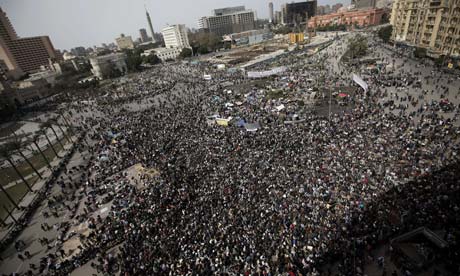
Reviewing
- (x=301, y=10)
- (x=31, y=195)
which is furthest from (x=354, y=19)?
(x=31, y=195)

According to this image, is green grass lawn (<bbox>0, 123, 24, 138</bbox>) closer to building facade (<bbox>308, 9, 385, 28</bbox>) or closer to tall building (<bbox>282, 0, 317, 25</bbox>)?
building facade (<bbox>308, 9, 385, 28</bbox>)

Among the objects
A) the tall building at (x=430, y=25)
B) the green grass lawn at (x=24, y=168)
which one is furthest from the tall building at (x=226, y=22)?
the green grass lawn at (x=24, y=168)

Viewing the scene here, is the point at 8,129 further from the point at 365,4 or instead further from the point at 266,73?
the point at 365,4

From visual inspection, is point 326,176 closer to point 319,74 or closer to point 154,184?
point 154,184

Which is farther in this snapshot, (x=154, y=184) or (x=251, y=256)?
(x=154, y=184)

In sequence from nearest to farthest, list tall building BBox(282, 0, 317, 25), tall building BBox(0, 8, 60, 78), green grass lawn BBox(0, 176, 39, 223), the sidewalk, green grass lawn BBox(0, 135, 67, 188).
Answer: the sidewalk, green grass lawn BBox(0, 176, 39, 223), green grass lawn BBox(0, 135, 67, 188), tall building BBox(0, 8, 60, 78), tall building BBox(282, 0, 317, 25)

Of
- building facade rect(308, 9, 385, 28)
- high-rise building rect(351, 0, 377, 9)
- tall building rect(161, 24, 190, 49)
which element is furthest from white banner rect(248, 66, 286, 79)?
high-rise building rect(351, 0, 377, 9)

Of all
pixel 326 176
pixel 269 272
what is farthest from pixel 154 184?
pixel 326 176
